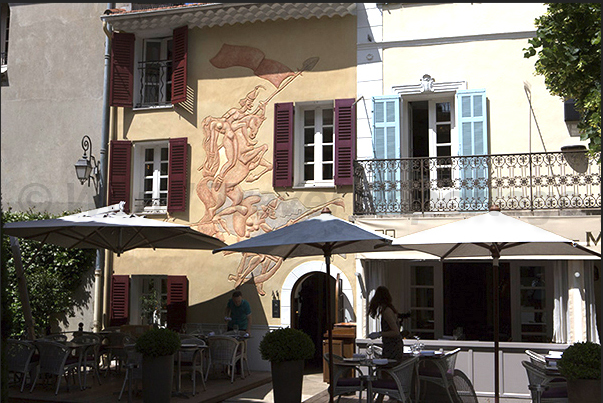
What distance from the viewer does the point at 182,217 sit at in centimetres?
1411

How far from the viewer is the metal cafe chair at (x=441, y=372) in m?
8.56

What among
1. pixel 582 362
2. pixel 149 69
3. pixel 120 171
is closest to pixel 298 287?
pixel 120 171

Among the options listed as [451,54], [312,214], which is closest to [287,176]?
[312,214]

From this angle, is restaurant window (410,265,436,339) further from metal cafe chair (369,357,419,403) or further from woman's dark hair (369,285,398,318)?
metal cafe chair (369,357,419,403)

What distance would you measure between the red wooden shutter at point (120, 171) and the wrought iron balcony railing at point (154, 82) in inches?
41.0

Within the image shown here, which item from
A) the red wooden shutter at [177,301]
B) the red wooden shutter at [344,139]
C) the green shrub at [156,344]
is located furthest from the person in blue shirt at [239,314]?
the green shrub at [156,344]

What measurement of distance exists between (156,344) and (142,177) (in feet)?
22.8

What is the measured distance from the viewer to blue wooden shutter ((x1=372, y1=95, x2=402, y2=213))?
12.6 metres

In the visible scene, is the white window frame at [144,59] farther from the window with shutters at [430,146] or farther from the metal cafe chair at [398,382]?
the metal cafe chair at [398,382]

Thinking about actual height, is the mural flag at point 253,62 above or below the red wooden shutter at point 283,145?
above

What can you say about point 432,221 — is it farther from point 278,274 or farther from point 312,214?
point 278,274

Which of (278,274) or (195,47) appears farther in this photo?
(195,47)

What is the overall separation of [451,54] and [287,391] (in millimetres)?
7573

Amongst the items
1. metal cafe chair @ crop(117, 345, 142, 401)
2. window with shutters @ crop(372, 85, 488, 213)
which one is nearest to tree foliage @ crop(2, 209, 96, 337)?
metal cafe chair @ crop(117, 345, 142, 401)
